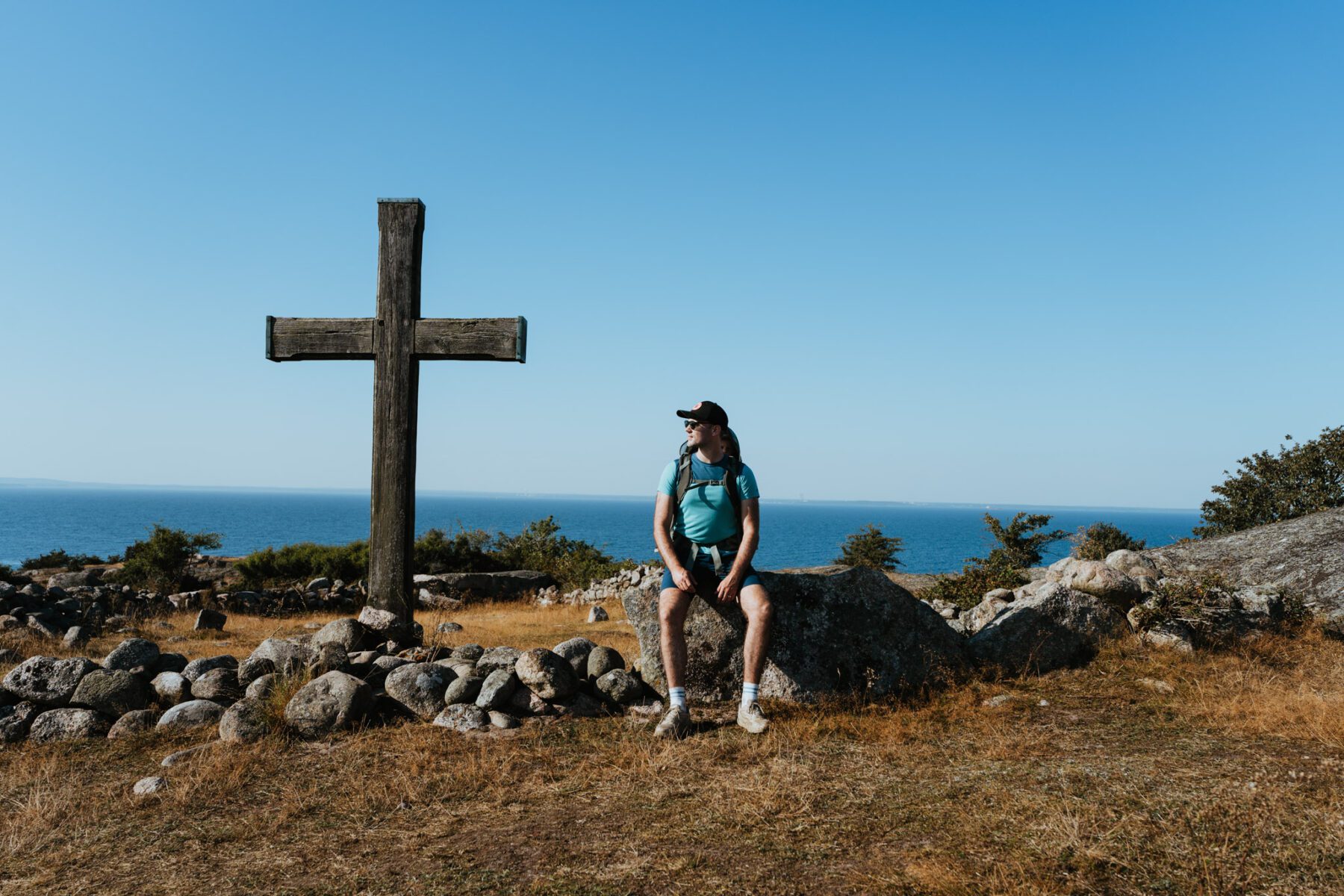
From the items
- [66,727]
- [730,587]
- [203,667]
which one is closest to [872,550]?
[730,587]

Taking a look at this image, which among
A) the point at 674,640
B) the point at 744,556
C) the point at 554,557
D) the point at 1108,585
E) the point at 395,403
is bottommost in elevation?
the point at 554,557

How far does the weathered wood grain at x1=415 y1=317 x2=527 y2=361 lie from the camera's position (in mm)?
7875

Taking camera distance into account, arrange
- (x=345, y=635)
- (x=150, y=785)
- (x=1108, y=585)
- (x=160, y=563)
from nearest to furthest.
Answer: (x=150, y=785)
(x=345, y=635)
(x=1108, y=585)
(x=160, y=563)

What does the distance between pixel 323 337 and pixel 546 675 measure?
4.17m

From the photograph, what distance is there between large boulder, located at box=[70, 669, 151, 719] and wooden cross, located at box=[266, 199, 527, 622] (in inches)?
81.2

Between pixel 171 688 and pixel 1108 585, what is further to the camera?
pixel 1108 585

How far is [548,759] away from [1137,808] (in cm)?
329

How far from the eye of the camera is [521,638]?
10.4 m

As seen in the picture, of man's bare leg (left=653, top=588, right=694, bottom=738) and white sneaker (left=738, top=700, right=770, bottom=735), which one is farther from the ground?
man's bare leg (left=653, top=588, right=694, bottom=738)

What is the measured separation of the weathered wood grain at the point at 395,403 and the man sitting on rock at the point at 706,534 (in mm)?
2862

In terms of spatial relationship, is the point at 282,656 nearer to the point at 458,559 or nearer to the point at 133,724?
the point at 133,724

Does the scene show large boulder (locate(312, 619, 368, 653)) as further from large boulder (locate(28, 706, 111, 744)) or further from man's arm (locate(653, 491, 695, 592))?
man's arm (locate(653, 491, 695, 592))

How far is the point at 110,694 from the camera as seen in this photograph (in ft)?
20.1

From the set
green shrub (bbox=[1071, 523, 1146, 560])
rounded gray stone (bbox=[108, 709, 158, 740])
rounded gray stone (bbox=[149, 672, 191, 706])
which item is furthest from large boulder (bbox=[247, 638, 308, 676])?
green shrub (bbox=[1071, 523, 1146, 560])
